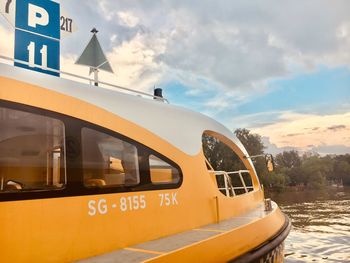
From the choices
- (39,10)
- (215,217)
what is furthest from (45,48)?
(215,217)

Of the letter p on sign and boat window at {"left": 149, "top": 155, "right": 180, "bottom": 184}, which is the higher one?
the letter p on sign

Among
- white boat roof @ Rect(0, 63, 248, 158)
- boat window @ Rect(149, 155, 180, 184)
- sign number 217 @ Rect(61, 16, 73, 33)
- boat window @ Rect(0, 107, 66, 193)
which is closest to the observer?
boat window @ Rect(0, 107, 66, 193)

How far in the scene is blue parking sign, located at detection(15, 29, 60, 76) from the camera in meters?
4.69

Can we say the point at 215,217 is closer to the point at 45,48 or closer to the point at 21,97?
the point at 21,97

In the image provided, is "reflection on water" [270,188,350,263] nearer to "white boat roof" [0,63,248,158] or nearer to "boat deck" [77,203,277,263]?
"boat deck" [77,203,277,263]

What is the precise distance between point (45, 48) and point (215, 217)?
3407mm

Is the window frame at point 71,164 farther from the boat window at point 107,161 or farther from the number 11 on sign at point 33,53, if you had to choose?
the number 11 on sign at point 33,53

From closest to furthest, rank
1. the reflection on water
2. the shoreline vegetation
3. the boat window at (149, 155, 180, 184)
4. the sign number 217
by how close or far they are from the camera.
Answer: the boat window at (149, 155, 180, 184)
the sign number 217
the reflection on water
the shoreline vegetation

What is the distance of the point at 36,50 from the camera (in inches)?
193

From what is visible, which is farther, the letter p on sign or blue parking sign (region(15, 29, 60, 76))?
the letter p on sign

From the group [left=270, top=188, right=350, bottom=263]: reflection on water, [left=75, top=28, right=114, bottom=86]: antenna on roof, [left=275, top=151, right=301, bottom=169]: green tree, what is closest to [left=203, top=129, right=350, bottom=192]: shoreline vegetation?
[left=275, top=151, right=301, bottom=169]: green tree

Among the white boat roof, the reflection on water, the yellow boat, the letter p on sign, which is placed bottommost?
the reflection on water

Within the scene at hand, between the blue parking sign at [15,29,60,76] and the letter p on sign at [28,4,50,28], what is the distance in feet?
0.63

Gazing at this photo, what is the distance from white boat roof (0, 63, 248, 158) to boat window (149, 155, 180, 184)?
1.05 ft
